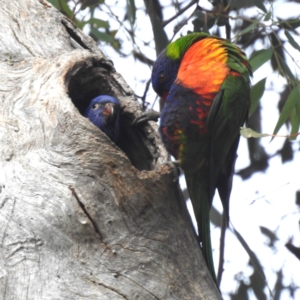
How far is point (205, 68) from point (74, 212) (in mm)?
1034

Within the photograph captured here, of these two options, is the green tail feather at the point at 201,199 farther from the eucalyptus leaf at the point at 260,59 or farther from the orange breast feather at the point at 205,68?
the eucalyptus leaf at the point at 260,59

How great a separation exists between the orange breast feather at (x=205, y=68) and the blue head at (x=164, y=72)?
5.3 inches

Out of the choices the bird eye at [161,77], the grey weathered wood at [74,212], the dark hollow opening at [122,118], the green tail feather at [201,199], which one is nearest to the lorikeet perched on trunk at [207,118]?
the green tail feather at [201,199]

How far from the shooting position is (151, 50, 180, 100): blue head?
3.17m

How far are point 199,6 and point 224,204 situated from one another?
4.58 feet

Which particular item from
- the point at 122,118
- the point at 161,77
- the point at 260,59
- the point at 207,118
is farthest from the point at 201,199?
the point at 260,59

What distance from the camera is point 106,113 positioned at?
3006 mm

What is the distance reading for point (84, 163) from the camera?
2.33m

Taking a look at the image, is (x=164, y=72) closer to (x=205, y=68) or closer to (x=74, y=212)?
(x=205, y=68)

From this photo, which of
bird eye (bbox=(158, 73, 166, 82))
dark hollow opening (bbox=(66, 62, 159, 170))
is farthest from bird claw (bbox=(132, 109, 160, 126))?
bird eye (bbox=(158, 73, 166, 82))

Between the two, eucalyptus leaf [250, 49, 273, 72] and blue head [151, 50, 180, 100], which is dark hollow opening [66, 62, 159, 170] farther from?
eucalyptus leaf [250, 49, 273, 72]

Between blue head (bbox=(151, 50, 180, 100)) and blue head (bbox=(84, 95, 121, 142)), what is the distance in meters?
0.30

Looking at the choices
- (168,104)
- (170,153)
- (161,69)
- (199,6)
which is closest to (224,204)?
(170,153)

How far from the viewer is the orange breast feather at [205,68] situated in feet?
9.16
